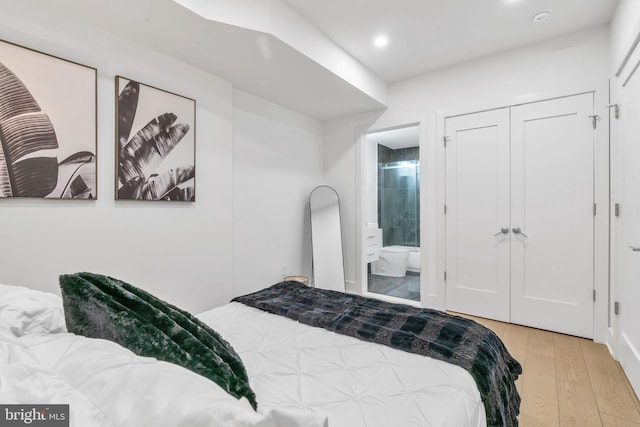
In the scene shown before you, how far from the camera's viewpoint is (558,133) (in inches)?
109

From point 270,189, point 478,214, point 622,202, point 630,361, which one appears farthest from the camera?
point 270,189

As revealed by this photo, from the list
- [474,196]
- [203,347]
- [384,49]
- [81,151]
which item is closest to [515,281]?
[474,196]

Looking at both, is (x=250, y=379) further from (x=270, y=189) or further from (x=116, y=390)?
(x=270, y=189)

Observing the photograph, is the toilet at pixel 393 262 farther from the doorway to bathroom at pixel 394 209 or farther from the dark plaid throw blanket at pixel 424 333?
the dark plaid throw blanket at pixel 424 333

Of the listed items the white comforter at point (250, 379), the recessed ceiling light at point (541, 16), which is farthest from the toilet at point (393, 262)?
the white comforter at point (250, 379)

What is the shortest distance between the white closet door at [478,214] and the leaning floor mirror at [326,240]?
1.30 m

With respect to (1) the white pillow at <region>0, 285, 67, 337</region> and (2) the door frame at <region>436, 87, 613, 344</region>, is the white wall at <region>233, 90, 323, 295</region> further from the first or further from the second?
(2) the door frame at <region>436, 87, 613, 344</region>

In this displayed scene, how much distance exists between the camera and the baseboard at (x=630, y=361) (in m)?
1.82

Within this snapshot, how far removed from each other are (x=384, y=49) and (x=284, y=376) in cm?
296

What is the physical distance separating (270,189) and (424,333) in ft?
7.91

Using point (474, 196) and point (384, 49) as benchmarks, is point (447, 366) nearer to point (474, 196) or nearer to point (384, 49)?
point (474, 196)

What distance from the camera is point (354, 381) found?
3.58 feet

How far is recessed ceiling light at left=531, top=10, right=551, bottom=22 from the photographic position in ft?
7.96

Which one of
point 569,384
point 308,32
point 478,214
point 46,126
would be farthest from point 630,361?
point 46,126
